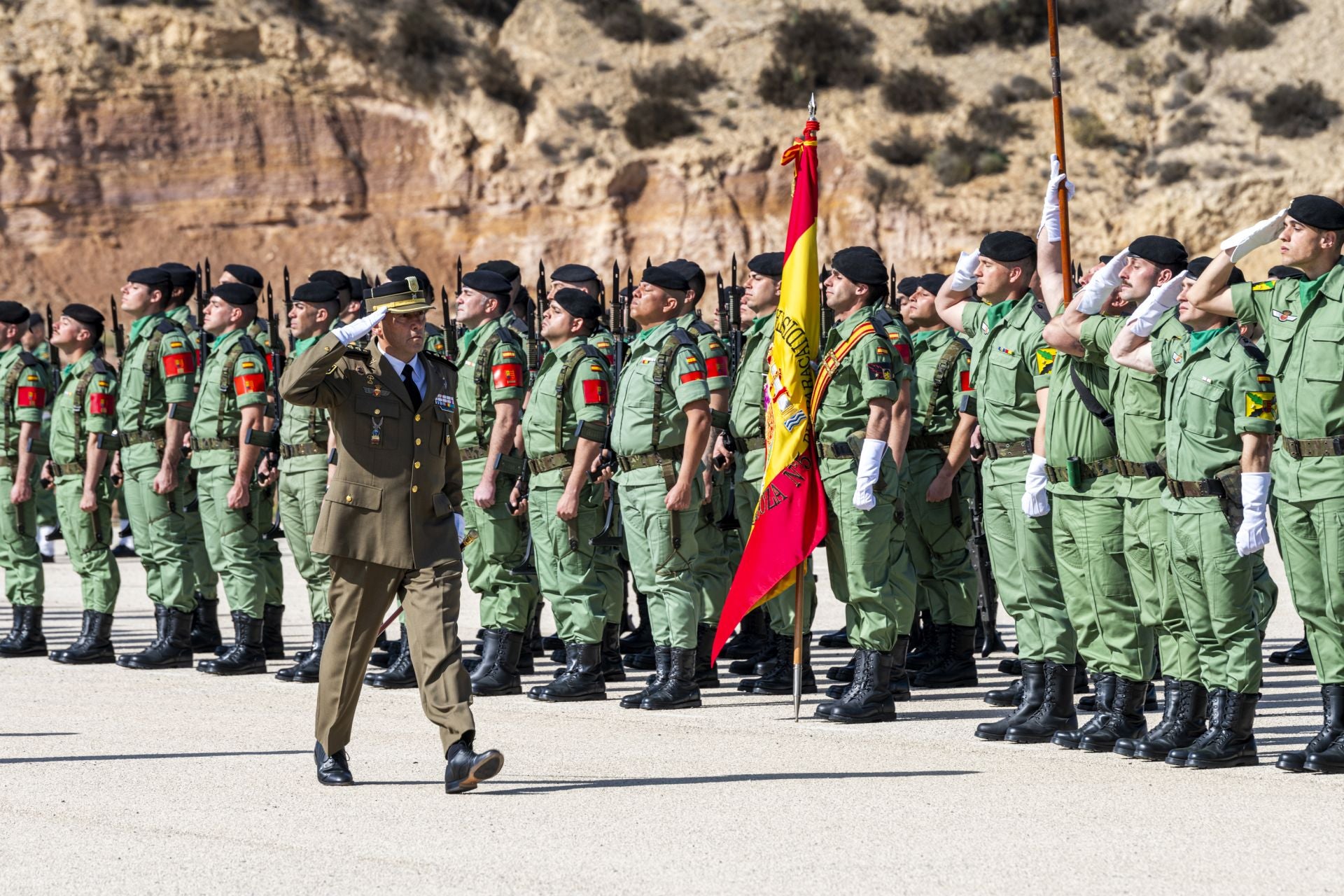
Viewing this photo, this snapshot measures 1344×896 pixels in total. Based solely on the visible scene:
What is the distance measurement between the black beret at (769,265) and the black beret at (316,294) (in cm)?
234

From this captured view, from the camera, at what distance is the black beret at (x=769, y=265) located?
10289mm

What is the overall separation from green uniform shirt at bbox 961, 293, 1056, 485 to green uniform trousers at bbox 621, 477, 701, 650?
1.55 m

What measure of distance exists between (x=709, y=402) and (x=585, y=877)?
437 centimetres

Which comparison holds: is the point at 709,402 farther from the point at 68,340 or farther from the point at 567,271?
the point at 68,340

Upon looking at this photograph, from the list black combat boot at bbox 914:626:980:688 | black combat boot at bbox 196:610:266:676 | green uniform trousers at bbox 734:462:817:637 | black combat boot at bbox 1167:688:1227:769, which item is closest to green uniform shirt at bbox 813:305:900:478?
green uniform trousers at bbox 734:462:817:637

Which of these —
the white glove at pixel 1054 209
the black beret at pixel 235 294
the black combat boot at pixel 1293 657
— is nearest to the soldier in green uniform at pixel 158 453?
the black beret at pixel 235 294

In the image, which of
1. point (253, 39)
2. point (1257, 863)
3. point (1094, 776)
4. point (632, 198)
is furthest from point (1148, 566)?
point (253, 39)

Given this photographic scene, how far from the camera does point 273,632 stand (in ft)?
37.8

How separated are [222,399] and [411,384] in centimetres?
407

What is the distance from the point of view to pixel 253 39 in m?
35.3

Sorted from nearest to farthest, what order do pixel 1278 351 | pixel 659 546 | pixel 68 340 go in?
pixel 1278 351
pixel 659 546
pixel 68 340

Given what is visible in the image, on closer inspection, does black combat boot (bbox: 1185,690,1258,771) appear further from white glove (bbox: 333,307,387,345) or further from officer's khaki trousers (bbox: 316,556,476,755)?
white glove (bbox: 333,307,387,345)

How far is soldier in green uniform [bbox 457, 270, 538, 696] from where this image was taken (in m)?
9.94

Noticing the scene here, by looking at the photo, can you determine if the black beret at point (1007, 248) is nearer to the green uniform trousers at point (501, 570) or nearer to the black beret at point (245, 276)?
the green uniform trousers at point (501, 570)
